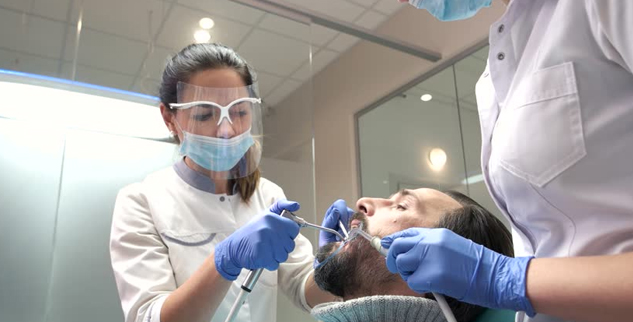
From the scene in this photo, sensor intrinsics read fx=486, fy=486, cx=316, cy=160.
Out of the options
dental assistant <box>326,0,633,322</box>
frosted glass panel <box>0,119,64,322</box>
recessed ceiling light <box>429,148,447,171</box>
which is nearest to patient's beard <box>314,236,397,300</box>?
dental assistant <box>326,0,633,322</box>

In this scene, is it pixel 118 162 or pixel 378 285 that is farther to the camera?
pixel 118 162

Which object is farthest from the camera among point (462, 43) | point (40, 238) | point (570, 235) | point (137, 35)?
point (462, 43)

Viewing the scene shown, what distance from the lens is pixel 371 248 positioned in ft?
4.20

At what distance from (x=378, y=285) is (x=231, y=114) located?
72 centimetres

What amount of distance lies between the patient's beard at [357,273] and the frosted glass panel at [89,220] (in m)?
1.21

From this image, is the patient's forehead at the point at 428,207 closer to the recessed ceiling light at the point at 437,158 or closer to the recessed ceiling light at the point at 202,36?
the recessed ceiling light at the point at 202,36

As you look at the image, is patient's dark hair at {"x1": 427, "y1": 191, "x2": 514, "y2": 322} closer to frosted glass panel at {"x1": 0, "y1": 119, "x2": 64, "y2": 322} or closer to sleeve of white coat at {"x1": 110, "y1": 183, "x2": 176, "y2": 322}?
sleeve of white coat at {"x1": 110, "y1": 183, "x2": 176, "y2": 322}

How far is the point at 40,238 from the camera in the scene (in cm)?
203

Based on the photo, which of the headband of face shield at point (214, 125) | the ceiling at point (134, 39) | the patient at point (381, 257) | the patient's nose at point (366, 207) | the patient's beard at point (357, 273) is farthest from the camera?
the ceiling at point (134, 39)

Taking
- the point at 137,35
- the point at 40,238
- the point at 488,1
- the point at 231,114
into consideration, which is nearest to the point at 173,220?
the point at 231,114

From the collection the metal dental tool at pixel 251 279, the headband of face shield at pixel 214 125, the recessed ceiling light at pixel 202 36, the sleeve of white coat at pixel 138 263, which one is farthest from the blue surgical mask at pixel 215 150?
the recessed ceiling light at pixel 202 36

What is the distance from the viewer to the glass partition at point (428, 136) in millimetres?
3127

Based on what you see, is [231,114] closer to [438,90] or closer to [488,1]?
[488,1]

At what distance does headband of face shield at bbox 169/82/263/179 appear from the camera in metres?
1.56
